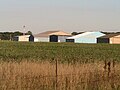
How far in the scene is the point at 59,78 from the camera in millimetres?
12797

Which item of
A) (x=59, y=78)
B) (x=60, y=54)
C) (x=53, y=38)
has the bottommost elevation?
(x=53, y=38)

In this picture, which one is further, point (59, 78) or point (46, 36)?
point (46, 36)

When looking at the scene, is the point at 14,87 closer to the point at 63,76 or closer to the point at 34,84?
the point at 34,84

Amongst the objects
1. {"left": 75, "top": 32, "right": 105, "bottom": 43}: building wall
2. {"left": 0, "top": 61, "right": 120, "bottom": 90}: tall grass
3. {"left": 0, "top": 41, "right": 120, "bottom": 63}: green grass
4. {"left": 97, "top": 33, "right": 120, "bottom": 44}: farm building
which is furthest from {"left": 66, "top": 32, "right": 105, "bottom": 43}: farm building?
{"left": 0, "top": 61, "right": 120, "bottom": 90}: tall grass

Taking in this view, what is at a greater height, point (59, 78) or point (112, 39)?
point (59, 78)

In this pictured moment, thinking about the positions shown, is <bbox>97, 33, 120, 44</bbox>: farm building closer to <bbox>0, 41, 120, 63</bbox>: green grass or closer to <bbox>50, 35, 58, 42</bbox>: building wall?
<bbox>50, 35, 58, 42</bbox>: building wall

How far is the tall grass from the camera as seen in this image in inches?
470

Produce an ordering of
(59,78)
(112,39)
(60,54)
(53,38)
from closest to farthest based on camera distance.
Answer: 1. (59,78)
2. (60,54)
3. (112,39)
4. (53,38)

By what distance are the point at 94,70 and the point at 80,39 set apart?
135 meters

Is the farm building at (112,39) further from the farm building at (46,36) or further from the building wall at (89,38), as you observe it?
the farm building at (46,36)

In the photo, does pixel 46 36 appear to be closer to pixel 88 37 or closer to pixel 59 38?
pixel 59 38

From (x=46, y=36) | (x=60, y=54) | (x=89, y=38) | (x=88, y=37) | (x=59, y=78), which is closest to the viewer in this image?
(x=59, y=78)

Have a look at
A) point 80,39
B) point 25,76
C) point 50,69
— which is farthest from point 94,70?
point 80,39

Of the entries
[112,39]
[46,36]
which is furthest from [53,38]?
[112,39]
